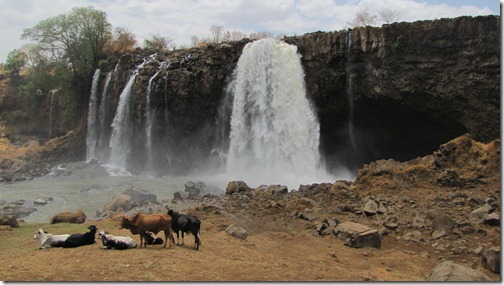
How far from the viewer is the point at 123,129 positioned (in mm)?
33469

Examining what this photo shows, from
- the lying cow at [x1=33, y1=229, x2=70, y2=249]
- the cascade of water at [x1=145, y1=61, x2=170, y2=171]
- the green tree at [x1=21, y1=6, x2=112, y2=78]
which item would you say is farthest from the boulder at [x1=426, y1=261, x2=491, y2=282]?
the green tree at [x1=21, y1=6, x2=112, y2=78]

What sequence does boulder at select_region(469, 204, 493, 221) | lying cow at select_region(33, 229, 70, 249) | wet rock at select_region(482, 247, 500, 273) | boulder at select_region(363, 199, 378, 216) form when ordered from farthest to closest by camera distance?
boulder at select_region(363, 199, 378, 216)
boulder at select_region(469, 204, 493, 221)
lying cow at select_region(33, 229, 70, 249)
wet rock at select_region(482, 247, 500, 273)

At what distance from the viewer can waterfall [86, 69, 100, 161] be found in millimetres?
36969

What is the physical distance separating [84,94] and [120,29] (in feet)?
23.4

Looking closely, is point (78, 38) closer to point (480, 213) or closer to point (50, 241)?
point (50, 241)

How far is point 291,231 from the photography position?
12859 millimetres

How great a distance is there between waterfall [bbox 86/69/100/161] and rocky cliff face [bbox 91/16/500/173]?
20.3 ft

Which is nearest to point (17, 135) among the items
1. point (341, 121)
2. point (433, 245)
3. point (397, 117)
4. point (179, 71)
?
point (179, 71)

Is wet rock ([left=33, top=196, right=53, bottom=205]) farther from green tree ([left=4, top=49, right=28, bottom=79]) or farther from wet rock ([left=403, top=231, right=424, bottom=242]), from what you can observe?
green tree ([left=4, top=49, right=28, bottom=79])

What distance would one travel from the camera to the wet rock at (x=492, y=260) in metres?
8.96

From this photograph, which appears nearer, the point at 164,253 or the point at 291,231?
the point at 164,253

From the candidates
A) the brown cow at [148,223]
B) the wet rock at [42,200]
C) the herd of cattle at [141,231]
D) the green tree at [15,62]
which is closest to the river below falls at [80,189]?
the wet rock at [42,200]

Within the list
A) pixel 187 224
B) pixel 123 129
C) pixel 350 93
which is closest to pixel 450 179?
pixel 187 224

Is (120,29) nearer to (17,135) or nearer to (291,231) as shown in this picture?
(17,135)
